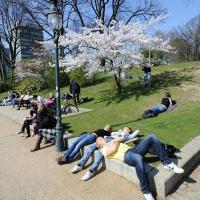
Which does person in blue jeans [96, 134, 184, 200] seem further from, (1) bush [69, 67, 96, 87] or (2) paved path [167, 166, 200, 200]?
(1) bush [69, 67, 96, 87]

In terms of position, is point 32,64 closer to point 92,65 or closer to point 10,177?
point 92,65

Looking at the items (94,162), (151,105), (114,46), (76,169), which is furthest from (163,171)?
(114,46)

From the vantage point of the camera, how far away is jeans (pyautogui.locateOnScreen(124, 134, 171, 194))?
584 centimetres

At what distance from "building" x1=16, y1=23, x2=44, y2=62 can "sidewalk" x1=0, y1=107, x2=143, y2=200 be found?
28689 mm

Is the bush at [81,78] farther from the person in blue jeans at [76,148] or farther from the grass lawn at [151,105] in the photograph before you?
the person in blue jeans at [76,148]

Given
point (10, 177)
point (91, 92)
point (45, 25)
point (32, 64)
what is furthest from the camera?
point (45, 25)

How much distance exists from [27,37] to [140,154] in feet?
130

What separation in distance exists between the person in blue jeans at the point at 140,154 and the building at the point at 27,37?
30589 mm

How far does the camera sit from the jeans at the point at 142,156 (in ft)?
19.2

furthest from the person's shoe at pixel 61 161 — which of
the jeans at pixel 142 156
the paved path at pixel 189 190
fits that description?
the paved path at pixel 189 190

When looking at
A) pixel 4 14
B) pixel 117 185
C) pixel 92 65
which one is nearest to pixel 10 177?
pixel 117 185

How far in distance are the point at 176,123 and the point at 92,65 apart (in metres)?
8.12

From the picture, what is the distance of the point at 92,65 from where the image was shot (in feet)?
57.0

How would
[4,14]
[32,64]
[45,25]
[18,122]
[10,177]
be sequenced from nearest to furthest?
[10,177], [18,122], [32,64], [45,25], [4,14]
